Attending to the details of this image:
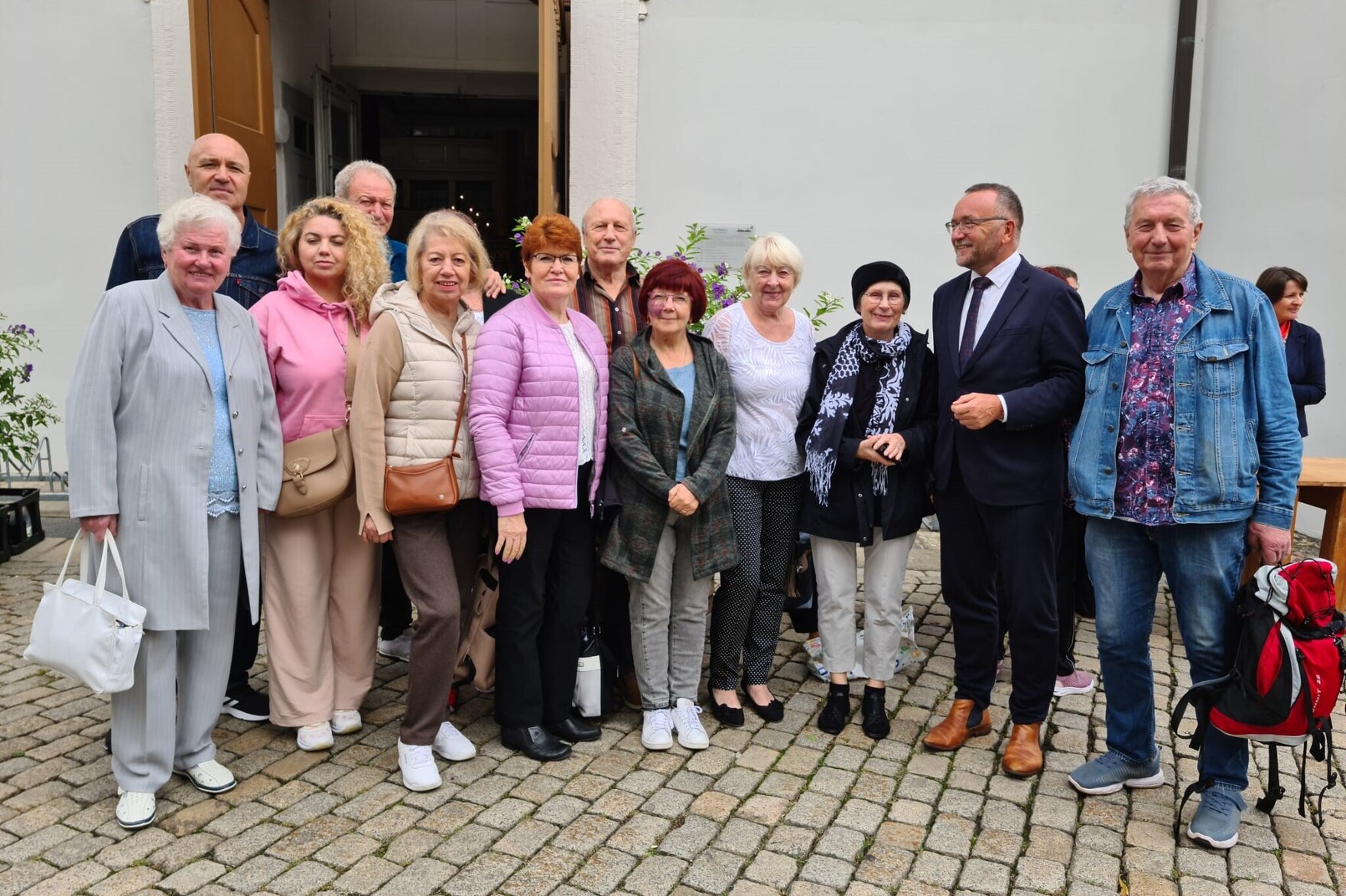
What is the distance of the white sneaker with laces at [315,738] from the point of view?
12.4 feet

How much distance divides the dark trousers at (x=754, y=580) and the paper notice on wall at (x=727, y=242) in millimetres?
3719

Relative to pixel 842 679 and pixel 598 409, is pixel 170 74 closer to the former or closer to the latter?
pixel 598 409

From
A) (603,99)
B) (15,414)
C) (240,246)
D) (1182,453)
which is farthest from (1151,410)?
(15,414)

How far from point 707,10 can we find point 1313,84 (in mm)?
4303

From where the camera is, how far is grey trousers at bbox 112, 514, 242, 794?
328 centimetres

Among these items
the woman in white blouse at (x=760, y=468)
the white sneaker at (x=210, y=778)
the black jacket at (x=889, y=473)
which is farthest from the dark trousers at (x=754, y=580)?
the white sneaker at (x=210, y=778)

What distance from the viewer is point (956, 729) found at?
3973 mm

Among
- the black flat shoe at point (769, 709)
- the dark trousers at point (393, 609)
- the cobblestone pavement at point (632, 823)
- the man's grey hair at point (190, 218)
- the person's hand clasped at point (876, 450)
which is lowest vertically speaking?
the cobblestone pavement at point (632, 823)

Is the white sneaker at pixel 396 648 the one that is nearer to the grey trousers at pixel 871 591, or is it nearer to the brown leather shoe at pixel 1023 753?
the grey trousers at pixel 871 591

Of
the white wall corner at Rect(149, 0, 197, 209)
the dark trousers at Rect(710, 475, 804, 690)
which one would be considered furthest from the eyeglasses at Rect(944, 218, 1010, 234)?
the white wall corner at Rect(149, 0, 197, 209)

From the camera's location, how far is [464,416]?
3.55 meters

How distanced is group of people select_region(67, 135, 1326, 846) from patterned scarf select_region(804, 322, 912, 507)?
0.01 m

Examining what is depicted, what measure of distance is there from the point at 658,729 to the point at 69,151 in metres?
6.53

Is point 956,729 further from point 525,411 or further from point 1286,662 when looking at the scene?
point 525,411
